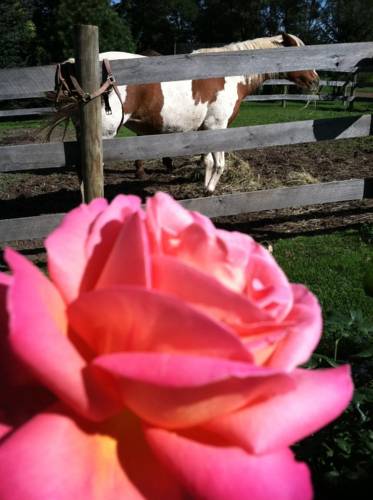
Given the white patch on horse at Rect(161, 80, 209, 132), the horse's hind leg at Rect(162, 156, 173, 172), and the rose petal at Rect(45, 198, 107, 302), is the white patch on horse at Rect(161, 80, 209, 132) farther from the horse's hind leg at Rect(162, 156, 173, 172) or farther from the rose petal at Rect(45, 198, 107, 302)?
the rose petal at Rect(45, 198, 107, 302)

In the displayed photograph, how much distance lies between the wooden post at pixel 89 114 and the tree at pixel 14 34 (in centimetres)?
1610

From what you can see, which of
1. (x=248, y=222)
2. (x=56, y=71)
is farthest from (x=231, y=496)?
(x=248, y=222)

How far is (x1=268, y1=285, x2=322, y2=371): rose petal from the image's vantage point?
37cm

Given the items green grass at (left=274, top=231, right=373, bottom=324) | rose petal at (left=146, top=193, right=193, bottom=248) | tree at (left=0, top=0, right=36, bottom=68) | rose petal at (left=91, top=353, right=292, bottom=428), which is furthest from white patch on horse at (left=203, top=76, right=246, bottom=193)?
tree at (left=0, top=0, right=36, bottom=68)

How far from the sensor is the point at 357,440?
1.08 meters

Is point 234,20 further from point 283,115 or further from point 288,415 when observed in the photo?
point 288,415

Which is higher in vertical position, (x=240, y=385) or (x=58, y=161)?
(x=240, y=385)

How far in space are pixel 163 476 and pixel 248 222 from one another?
4.96 metres

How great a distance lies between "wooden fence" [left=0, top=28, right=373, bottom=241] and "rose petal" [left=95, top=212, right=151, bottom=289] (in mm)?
3485

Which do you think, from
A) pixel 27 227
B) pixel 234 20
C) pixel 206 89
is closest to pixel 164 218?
pixel 27 227

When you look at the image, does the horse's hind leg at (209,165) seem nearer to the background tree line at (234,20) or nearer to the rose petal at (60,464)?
the rose petal at (60,464)

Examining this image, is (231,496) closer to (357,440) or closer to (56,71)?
(357,440)

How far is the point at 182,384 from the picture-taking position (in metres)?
0.31

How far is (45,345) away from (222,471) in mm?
133
